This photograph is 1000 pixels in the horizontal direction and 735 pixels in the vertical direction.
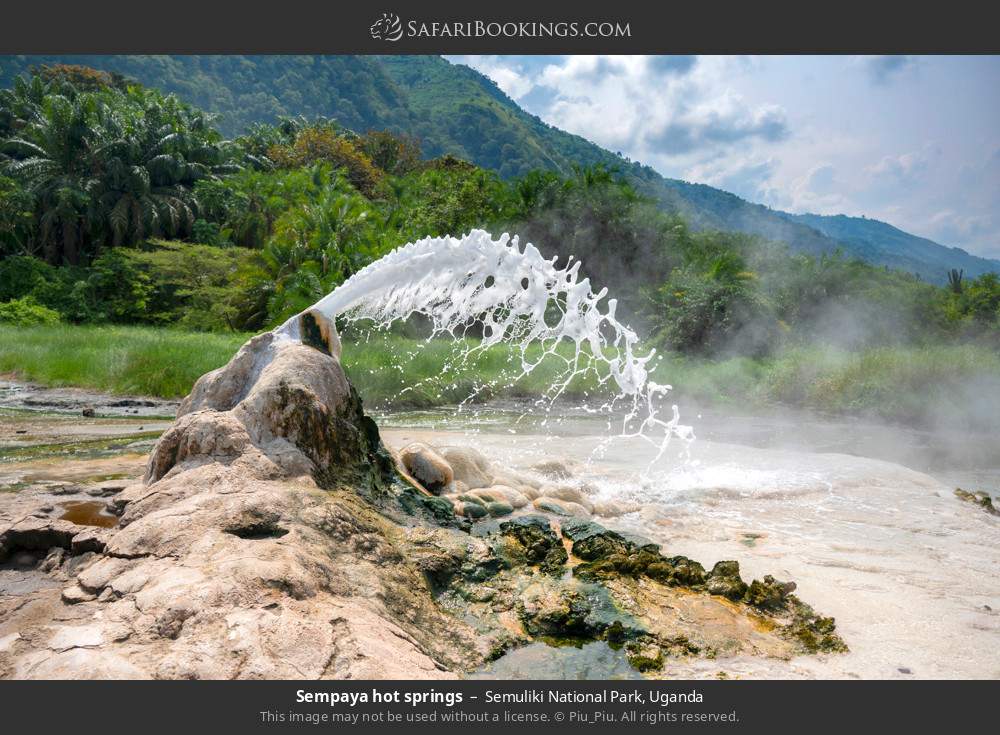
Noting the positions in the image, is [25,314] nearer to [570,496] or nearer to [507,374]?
[507,374]

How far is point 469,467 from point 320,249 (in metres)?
18.6

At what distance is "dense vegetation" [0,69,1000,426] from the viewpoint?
21969mm

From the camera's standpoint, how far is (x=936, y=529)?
249 inches

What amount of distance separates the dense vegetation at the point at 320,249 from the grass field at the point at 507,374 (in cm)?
22

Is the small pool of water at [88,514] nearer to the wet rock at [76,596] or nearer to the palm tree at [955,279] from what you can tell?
the wet rock at [76,596]

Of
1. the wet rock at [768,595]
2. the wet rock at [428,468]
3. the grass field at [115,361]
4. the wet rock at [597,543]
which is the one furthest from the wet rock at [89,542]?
the grass field at [115,361]

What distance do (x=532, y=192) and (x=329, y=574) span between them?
27268 mm

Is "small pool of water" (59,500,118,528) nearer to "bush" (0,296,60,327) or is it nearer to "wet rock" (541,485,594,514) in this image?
"wet rock" (541,485,594,514)

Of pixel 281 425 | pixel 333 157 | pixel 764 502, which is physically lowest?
pixel 764 502

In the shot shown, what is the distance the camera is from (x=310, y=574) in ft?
10.9

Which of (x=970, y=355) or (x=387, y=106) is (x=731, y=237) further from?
(x=387, y=106)

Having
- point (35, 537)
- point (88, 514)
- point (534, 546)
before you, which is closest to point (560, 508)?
point (534, 546)

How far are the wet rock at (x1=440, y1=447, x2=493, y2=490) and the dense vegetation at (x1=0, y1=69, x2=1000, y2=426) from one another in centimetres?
1236

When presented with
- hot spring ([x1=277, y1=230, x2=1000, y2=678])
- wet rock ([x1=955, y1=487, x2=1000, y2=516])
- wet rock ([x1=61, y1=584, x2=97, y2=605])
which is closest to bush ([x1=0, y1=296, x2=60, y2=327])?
hot spring ([x1=277, y1=230, x2=1000, y2=678])
